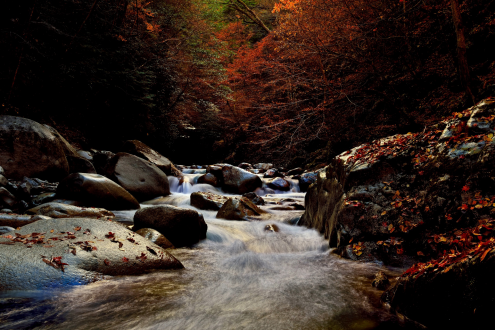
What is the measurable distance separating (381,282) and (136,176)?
7.71 metres

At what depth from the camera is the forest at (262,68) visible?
7.98 meters

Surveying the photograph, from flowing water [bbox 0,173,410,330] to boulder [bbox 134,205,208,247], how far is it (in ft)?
1.58

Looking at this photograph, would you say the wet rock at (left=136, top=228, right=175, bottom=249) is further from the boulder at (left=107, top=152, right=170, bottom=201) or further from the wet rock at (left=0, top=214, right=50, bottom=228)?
the boulder at (left=107, top=152, right=170, bottom=201)

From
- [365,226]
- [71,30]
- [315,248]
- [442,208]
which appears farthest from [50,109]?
[442,208]

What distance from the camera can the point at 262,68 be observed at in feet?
39.5

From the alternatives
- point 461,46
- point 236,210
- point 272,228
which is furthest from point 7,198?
point 461,46

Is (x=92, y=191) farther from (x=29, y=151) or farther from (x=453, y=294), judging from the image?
(x=453, y=294)

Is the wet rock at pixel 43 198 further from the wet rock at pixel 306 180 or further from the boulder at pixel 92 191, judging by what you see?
the wet rock at pixel 306 180

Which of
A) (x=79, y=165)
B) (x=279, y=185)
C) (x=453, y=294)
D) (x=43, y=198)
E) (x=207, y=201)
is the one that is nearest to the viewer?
(x=453, y=294)

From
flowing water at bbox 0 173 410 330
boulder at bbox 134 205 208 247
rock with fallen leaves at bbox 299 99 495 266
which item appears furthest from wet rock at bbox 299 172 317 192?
boulder at bbox 134 205 208 247

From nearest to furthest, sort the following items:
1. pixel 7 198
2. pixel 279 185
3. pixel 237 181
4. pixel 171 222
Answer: pixel 171 222 → pixel 7 198 → pixel 237 181 → pixel 279 185

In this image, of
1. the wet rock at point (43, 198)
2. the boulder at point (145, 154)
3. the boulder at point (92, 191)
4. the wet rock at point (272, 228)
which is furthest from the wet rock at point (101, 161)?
the wet rock at point (272, 228)

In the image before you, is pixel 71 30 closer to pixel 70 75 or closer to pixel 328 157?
pixel 70 75

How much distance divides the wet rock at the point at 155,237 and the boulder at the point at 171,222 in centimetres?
21
